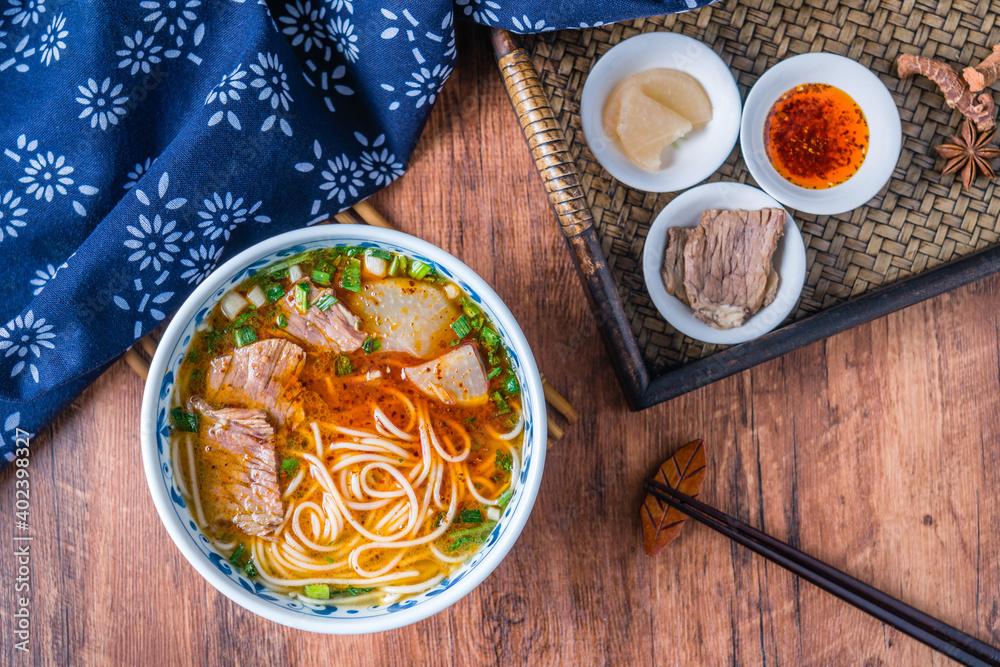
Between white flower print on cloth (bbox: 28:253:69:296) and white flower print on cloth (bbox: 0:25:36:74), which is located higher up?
white flower print on cloth (bbox: 0:25:36:74)

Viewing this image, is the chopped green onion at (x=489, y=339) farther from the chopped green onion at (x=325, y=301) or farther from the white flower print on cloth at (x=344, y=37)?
the white flower print on cloth at (x=344, y=37)

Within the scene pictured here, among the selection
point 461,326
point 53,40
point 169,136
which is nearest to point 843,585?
Answer: point 461,326

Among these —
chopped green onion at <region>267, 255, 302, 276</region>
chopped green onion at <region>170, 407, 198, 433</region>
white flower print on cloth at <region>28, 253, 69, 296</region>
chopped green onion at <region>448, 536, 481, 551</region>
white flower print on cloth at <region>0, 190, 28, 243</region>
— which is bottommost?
chopped green onion at <region>448, 536, 481, 551</region>

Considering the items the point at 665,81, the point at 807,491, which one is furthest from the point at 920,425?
the point at 665,81

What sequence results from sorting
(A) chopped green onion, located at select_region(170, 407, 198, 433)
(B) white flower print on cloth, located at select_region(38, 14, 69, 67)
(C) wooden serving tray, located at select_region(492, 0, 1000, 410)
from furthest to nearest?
(C) wooden serving tray, located at select_region(492, 0, 1000, 410), (B) white flower print on cloth, located at select_region(38, 14, 69, 67), (A) chopped green onion, located at select_region(170, 407, 198, 433)

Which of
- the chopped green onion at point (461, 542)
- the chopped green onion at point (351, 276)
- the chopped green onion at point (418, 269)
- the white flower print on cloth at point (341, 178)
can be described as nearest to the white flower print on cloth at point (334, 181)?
the white flower print on cloth at point (341, 178)

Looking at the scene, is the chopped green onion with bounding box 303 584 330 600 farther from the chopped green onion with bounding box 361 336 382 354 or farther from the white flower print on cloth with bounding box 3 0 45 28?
the white flower print on cloth with bounding box 3 0 45 28

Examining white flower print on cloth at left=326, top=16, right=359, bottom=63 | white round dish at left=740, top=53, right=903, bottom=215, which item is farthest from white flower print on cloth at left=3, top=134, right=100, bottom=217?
white round dish at left=740, top=53, right=903, bottom=215

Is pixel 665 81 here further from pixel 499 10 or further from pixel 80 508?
pixel 80 508
